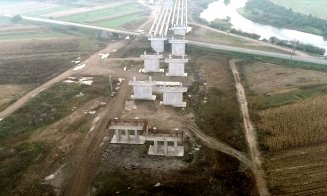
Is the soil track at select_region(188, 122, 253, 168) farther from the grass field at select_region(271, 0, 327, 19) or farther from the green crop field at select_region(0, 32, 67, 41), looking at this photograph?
the grass field at select_region(271, 0, 327, 19)

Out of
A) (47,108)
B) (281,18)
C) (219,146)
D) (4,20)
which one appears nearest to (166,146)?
(219,146)

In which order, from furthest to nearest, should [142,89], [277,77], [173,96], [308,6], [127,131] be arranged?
[308,6] → [277,77] → [142,89] → [173,96] → [127,131]

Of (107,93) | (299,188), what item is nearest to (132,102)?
(107,93)

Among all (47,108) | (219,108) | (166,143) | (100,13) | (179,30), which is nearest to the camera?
(166,143)

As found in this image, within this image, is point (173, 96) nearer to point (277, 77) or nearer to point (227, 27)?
point (277, 77)

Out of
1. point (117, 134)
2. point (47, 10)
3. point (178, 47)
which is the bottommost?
point (117, 134)

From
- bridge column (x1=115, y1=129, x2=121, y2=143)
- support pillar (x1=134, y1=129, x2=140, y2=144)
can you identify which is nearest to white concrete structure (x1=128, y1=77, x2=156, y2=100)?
bridge column (x1=115, y1=129, x2=121, y2=143)

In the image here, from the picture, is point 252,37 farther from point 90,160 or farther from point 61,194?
point 61,194
